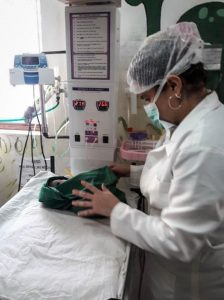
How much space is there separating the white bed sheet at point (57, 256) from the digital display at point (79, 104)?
498 millimetres

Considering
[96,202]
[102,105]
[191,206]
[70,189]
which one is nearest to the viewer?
[191,206]

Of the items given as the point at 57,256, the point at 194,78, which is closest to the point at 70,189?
the point at 57,256

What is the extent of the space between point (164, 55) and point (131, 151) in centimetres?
54

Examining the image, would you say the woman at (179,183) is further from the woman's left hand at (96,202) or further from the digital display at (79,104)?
the digital display at (79,104)

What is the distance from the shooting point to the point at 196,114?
85 centimetres

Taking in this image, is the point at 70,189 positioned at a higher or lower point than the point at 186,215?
lower

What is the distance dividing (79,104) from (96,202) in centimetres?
54

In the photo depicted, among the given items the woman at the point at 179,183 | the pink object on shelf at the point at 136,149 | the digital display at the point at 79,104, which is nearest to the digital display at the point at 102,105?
the digital display at the point at 79,104

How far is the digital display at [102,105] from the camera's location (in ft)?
4.33

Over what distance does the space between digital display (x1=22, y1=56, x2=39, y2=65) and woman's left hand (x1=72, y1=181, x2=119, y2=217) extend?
668 mm

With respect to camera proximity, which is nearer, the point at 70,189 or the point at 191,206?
the point at 191,206

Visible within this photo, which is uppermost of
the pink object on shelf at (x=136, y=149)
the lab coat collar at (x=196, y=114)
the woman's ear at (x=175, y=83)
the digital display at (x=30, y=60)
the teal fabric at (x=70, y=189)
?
the digital display at (x=30, y=60)

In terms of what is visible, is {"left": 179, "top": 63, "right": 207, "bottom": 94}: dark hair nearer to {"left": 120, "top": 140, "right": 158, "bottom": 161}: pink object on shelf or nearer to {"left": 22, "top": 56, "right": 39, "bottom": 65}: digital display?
{"left": 120, "top": 140, "right": 158, "bottom": 161}: pink object on shelf

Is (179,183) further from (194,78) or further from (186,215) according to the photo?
(194,78)
